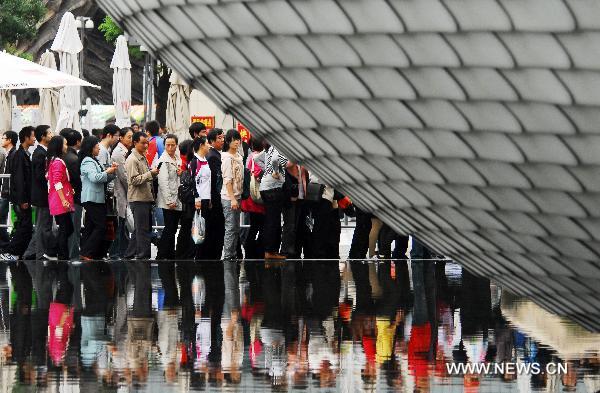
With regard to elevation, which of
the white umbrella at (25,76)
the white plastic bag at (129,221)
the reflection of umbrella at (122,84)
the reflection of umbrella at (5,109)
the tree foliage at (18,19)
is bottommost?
the white plastic bag at (129,221)

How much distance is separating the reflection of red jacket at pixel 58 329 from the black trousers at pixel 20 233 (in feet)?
17.3

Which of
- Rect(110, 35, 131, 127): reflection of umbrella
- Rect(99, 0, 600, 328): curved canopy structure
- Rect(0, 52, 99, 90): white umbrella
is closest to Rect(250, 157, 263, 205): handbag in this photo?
Rect(0, 52, 99, 90): white umbrella

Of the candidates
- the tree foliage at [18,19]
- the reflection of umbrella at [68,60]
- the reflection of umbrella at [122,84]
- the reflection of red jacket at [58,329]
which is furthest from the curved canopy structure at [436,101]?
the tree foliage at [18,19]

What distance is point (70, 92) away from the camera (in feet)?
82.6

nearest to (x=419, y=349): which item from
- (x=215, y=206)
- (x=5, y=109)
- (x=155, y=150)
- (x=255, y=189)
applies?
(x=255, y=189)

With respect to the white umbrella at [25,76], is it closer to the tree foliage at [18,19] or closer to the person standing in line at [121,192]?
the person standing in line at [121,192]

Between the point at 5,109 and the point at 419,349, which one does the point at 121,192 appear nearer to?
the point at 419,349

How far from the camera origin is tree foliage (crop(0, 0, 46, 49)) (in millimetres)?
63750

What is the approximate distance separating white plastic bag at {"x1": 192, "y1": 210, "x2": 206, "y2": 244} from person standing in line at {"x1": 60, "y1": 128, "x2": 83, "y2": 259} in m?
1.37

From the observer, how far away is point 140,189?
16.6 m

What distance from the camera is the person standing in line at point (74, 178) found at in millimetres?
16609

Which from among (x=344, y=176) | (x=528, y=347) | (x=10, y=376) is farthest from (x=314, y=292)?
(x=344, y=176)

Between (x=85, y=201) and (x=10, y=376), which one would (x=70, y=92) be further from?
(x=10, y=376)

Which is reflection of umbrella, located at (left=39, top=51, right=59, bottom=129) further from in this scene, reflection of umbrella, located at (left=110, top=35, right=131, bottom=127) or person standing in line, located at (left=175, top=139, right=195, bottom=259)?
person standing in line, located at (left=175, top=139, right=195, bottom=259)
